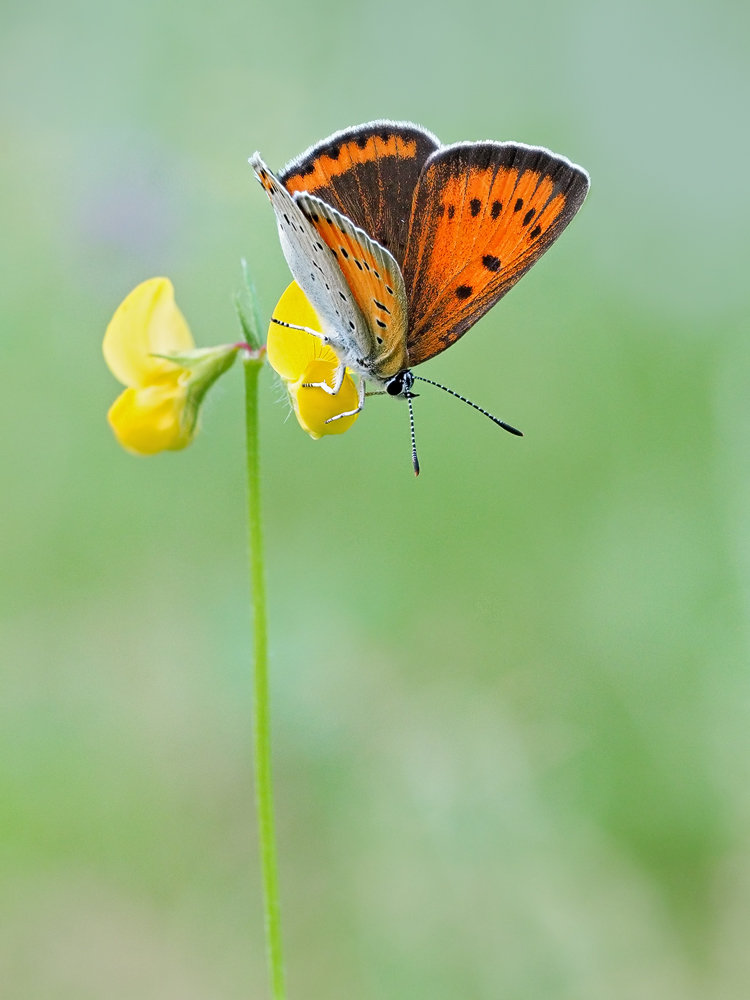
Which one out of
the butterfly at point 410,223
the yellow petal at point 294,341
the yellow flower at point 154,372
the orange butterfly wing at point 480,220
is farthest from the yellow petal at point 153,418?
the orange butterfly wing at point 480,220

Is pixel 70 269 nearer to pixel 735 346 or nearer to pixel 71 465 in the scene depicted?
pixel 71 465

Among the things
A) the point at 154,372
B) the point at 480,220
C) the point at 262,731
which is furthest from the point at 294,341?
the point at 262,731

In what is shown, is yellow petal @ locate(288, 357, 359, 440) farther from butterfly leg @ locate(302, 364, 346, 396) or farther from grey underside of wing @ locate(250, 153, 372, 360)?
grey underside of wing @ locate(250, 153, 372, 360)

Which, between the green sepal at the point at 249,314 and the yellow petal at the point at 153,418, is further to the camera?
the yellow petal at the point at 153,418

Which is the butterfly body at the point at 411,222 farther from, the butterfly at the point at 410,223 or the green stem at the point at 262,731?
the green stem at the point at 262,731

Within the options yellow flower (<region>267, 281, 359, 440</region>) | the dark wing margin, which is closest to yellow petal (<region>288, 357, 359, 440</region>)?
yellow flower (<region>267, 281, 359, 440</region>)

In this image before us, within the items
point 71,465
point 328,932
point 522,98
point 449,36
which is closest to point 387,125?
point 328,932

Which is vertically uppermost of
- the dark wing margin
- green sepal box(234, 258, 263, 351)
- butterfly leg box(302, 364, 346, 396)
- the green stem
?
the dark wing margin
